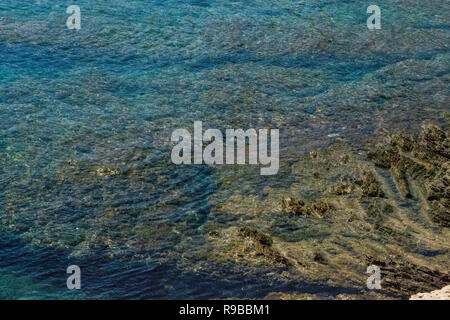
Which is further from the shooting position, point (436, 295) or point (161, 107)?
point (161, 107)

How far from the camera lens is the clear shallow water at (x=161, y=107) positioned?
26.8 feet

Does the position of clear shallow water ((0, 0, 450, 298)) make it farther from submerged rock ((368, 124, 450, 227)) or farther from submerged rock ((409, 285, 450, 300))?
submerged rock ((409, 285, 450, 300))

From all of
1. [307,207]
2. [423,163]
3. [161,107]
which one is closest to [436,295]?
[307,207]

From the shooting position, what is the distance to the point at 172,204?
9.33 metres

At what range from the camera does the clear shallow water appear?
8156mm

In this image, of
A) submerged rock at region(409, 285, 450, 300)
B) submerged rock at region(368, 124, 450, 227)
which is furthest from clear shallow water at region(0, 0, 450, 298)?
submerged rock at region(409, 285, 450, 300)

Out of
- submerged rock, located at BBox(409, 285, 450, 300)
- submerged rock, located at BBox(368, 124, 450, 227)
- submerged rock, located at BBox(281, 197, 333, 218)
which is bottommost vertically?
submerged rock, located at BBox(409, 285, 450, 300)

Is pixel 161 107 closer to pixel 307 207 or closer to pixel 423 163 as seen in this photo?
pixel 307 207

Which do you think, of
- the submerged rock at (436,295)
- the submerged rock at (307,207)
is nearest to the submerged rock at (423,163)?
the submerged rock at (307,207)

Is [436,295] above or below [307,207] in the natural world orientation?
below

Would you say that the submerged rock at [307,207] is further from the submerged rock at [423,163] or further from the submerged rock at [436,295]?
the submerged rock at [436,295]

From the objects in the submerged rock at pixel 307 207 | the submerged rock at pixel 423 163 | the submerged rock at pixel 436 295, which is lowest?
the submerged rock at pixel 436 295

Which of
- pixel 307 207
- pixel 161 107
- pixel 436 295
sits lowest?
pixel 436 295

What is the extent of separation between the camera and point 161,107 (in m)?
12.2
